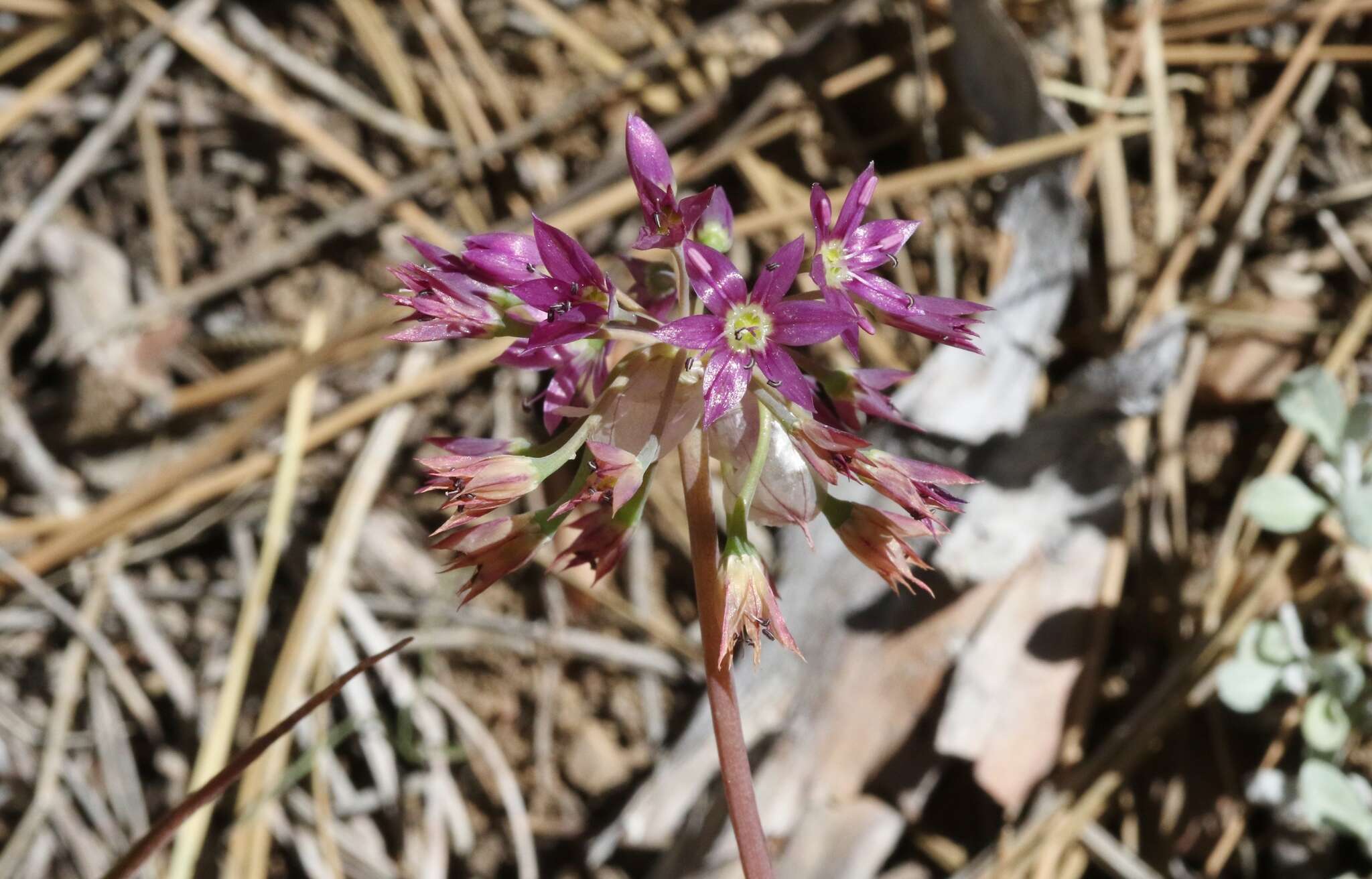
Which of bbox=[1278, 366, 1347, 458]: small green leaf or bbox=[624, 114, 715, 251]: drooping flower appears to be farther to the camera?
bbox=[1278, 366, 1347, 458]: small green leaf

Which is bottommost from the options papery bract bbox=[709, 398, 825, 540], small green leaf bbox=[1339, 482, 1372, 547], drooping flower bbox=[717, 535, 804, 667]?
small green leaf bbox=[1339, 482, 1372, 547]

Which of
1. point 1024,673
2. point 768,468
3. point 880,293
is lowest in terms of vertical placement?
point 1024,673

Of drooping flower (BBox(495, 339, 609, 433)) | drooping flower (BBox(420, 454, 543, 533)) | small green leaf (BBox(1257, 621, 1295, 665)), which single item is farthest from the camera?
small green leaf (BBox(1257, 621, 1295, 665))

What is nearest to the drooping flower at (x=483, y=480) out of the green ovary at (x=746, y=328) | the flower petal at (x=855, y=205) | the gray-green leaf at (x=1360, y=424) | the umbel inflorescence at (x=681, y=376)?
the umbel inflorescence at (x=681, y=376)

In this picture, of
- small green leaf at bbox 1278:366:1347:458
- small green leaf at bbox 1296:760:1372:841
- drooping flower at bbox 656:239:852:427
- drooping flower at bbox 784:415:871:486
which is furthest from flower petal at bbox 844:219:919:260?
small green leaf at bbox 1296:760:1372:841

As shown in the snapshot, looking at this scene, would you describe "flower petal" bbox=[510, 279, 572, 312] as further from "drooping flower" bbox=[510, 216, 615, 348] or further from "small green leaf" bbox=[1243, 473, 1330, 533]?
"small green leaf" bbox=[1243, 473, 1330, 533]

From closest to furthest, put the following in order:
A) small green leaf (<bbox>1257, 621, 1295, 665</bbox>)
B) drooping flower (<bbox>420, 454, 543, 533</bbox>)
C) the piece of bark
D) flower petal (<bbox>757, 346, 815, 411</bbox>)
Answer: flower petal (<bbox>757, 346, 815, 411</bbox>) → drooping flower (<bbox>420, 454, 543, 533</bbox>) → small green leaf (<bbox>1257, 621, 1295, 665</bbox>) → the piece of bark

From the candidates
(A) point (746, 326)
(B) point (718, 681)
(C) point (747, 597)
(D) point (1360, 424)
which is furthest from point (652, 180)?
(D) point (1360, 424)

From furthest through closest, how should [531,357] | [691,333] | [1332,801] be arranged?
[1332,801]
[531,357]
[691,333]

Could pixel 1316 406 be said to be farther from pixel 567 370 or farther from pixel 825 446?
pixel 567 370
